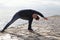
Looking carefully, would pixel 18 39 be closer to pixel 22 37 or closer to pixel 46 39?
pixel 22 37

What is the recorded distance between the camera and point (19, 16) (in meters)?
11.0

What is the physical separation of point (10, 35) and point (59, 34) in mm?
2368

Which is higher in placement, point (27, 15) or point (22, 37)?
point (27, 15)

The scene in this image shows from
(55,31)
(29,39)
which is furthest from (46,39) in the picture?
(55,31)

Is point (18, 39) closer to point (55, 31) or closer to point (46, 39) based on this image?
point (46, 39)

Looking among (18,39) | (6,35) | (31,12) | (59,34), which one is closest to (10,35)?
(6,35)

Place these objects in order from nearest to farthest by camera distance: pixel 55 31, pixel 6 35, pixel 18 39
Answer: pixel 18 39 < pixel 6 35 < pixel 55 31

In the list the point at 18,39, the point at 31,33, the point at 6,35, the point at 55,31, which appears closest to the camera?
the point at 18,39

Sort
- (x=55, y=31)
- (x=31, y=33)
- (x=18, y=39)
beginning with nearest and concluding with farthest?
(x=18, y=39)
(x=31, y=33)
(x=55, y=31)

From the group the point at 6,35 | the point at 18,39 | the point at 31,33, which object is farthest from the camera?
the point at 31,33

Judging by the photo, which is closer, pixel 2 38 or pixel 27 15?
pixel 2 38

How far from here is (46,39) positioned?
30.9 ft

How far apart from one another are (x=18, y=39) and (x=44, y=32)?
7.13 ft

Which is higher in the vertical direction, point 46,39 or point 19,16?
point 19,16
